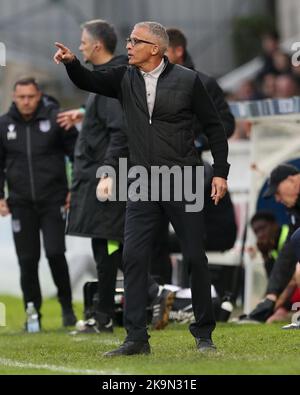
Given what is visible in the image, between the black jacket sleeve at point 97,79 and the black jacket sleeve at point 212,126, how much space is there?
1.66 feet

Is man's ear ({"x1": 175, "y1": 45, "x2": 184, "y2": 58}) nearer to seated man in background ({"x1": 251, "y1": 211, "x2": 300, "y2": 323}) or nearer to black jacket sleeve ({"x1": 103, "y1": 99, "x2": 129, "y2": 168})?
black jacket sleeve ({"x1": 103, "y1": 99, "x2": 129, "y2": 168})

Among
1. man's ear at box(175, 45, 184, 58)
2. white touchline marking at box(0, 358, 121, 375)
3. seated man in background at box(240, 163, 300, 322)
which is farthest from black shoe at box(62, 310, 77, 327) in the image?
white touchline marking at box(0, 358, 121, 375)

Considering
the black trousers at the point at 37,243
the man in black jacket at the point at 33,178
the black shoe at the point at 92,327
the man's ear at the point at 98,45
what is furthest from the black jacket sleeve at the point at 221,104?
the black shoe at the point at 92,327

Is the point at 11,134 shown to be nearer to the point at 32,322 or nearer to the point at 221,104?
the point at 32,322

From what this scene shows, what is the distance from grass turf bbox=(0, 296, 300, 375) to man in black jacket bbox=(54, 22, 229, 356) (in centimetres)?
29

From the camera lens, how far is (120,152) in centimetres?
1007

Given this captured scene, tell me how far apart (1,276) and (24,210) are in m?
3.85

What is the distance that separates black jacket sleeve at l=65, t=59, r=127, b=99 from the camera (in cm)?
848

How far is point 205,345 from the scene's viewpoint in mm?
8555

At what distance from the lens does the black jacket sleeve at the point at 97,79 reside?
8.48 meters

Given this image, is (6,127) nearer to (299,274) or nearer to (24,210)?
(24,210)

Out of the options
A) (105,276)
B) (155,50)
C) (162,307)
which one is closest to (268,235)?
(162,307)

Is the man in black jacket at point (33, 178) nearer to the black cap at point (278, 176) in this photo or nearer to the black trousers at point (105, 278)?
the black trousers at point (105, 278)

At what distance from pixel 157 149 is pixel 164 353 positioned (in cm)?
131
